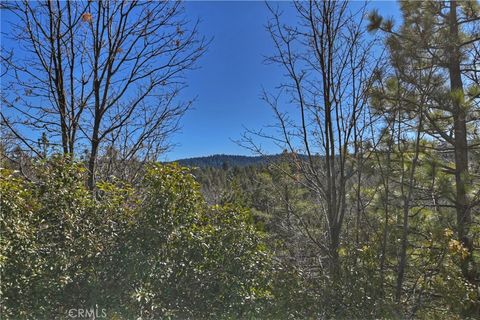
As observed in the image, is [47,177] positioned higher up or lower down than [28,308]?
higher up

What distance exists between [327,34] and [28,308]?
3.17m

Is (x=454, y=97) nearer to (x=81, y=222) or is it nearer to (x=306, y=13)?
(x=306, y=13)

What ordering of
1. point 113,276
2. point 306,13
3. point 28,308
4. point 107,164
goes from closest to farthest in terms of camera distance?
1. point 28,308
2. point 113,276
3. point 306,13
4. point 107,164

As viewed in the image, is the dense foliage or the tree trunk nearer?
the dense foliage

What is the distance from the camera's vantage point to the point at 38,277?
2.12m

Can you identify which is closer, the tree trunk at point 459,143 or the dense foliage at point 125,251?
the dense foliage at point 125,251

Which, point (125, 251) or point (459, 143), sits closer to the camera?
point (125, 251)

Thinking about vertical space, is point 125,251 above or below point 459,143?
below

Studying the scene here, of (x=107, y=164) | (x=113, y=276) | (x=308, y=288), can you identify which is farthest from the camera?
(x=107, y=164)

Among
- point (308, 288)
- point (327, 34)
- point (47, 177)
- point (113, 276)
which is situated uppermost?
point (327, 34)

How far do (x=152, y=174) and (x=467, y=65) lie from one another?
13.2 ft

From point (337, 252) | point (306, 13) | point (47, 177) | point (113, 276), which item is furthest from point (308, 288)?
point (306, 13)

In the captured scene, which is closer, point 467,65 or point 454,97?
point 454,97

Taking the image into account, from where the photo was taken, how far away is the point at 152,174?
2477 millimetres
